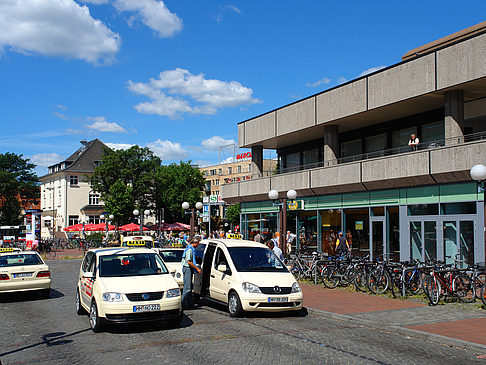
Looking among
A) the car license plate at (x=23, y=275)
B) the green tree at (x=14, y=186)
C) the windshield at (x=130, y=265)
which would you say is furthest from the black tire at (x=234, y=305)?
the green tree at (x=14, y=186)

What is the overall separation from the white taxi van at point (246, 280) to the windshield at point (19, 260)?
5.63 metres

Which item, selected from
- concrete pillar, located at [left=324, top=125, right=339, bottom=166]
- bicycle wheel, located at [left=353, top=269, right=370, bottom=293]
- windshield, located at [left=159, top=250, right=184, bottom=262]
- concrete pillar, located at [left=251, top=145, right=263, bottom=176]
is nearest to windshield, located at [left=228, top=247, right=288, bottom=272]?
bicycle wheel, located at [left=353, top=269, right=370, bottom=293]

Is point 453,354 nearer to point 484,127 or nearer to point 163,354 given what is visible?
point 163,354

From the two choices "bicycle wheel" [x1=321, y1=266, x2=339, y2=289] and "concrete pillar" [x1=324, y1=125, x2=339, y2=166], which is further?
"concrete pillar" [x1=324, y1=125, x2=339, y2=166]

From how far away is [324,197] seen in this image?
92.7 feet

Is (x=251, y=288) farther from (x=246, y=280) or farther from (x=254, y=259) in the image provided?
(x=254, y=259)

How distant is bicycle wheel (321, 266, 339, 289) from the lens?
17.0 meters

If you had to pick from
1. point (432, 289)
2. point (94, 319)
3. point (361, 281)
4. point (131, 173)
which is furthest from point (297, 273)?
point (131, 173)

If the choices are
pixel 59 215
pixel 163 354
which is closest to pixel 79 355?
A: pixel 163 354

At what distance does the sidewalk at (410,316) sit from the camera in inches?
378

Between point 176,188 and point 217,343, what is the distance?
242 ft

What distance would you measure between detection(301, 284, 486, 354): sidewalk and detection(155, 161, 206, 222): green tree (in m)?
67.1

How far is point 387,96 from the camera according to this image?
78.2 ft

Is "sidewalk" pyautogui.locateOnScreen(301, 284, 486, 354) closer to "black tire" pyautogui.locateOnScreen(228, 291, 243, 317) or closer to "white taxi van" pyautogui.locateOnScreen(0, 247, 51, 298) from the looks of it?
"black tire" pyautogui.locateOnScreen(228, 291, 243, 317)
